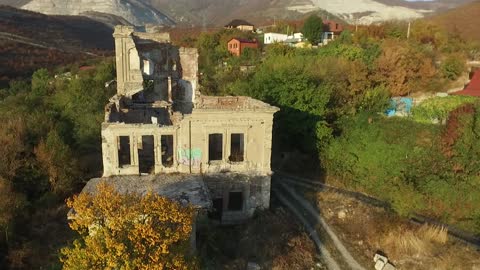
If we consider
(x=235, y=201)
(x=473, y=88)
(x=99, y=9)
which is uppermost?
(x=99, y=9)

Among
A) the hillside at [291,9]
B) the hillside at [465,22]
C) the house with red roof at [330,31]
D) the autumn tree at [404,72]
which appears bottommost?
the autumn tree at [404,72]

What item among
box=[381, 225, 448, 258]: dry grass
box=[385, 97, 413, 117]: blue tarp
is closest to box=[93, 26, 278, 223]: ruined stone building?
box=[381, 225, 448, 258]: dry grass

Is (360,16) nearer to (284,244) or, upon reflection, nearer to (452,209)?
(452,209)

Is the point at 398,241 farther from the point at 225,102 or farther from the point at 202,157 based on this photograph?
the point at 225,102

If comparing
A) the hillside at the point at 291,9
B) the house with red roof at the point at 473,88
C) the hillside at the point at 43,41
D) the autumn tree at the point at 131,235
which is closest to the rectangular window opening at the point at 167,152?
the autumn tree at the point at 131,235

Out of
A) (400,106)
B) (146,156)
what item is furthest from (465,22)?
(146,156)

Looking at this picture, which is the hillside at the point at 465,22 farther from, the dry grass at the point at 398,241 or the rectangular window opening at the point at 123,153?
the rectangular window opening at the point at 123,153

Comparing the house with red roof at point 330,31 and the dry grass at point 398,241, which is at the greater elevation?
the house with red roof at point 330,31
